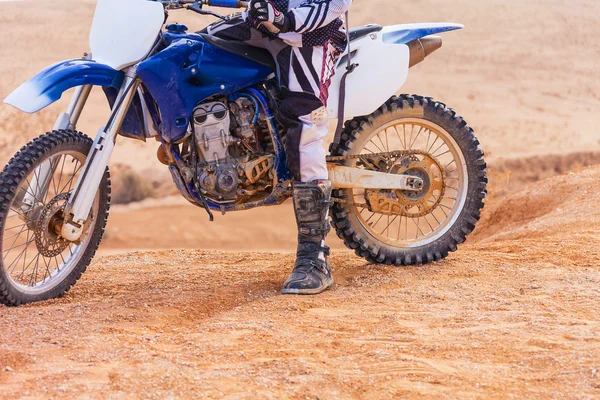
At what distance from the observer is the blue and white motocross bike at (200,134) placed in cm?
461

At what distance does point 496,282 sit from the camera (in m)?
5.19

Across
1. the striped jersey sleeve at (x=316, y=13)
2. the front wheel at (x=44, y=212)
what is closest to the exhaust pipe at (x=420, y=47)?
the striped jersey sleeve at (x=316, y=13)

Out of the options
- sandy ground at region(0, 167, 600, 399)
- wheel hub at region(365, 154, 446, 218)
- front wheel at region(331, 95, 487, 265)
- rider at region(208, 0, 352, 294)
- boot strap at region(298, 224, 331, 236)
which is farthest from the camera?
wheel hub at region(365, 154, 446, 218)

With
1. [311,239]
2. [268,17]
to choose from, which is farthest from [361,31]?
[311,239]

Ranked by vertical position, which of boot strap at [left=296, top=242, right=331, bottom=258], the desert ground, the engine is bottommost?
the desert ground

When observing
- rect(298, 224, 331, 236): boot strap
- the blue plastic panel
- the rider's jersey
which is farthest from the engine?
the blue plastic panel

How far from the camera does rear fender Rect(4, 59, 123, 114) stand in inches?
172

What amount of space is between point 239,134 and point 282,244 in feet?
20.4

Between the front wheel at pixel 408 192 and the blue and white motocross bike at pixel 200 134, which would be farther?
the front wheel at pixel 408 192

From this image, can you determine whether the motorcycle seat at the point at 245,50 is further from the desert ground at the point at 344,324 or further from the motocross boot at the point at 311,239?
the desert ground at the point at 344,324

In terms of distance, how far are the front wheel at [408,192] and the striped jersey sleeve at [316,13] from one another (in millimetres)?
857

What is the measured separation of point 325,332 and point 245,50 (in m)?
1.78

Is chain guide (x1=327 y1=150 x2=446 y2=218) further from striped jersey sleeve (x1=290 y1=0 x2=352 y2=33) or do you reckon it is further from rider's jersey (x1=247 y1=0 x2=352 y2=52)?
striped jersey sleeve (x1=290 y1=0 x2=352 y2=33)

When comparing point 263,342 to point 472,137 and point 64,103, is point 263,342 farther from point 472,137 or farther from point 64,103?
point 64,103
